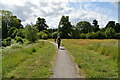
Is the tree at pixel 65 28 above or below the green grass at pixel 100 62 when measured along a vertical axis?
above

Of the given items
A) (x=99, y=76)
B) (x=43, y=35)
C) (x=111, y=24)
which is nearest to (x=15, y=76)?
(x=99, y=76)

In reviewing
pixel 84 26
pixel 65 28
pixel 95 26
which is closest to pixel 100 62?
pixel 65 28

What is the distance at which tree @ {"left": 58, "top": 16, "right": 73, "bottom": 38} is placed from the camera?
71375mm

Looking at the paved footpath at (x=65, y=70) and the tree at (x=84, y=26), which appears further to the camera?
the tree at (x=84, y=26)

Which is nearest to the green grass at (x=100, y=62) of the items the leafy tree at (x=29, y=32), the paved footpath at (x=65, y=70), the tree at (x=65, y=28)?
the paved footpath at (x=65, y=70)

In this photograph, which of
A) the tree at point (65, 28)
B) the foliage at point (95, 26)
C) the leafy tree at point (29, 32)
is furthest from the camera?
the foliage at point (95, 26)

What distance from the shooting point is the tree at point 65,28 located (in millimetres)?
71375

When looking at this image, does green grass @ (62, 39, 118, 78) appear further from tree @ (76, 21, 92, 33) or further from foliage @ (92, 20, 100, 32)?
foliage @ (92, 20, 100, 32)

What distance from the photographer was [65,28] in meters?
71.6

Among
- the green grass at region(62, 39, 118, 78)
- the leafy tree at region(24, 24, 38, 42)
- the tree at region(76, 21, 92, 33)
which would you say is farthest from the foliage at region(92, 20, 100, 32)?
the green grass at region(62, 39, 118, 78)

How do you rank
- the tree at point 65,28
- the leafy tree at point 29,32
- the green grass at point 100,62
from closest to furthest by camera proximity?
the green grass at point 100,62
the leafy tree at point 29,32
the tree at point 65,28

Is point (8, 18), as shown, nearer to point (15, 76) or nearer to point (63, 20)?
point (63, 20)

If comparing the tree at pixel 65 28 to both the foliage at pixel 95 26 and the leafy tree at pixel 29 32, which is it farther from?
the leafy tree at pixel 29 32

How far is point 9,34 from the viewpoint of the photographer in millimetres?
56625
